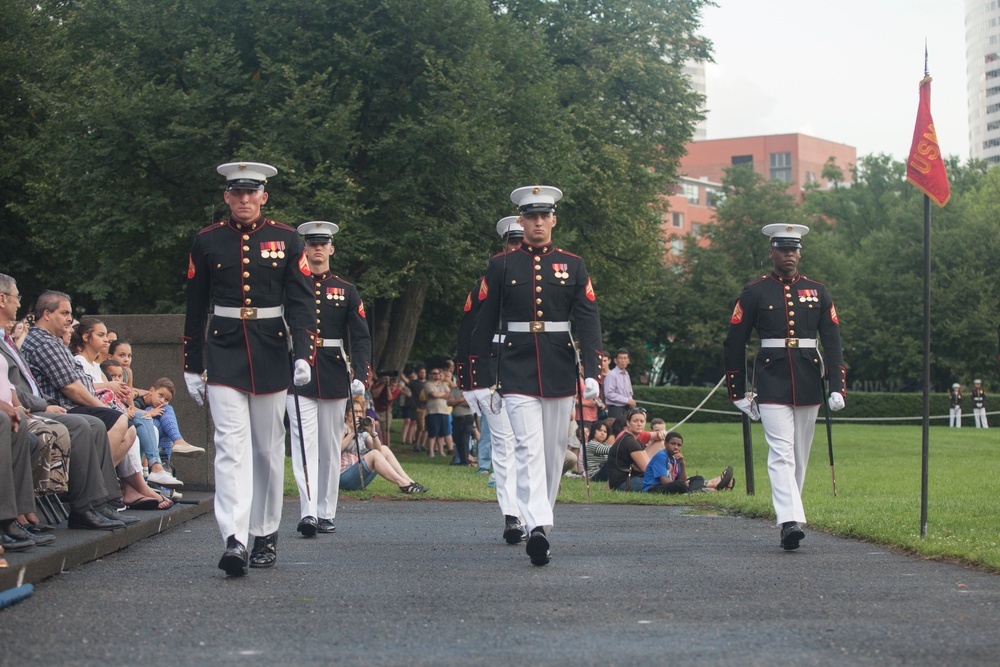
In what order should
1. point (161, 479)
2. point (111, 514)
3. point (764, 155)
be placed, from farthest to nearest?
point (764, 155) → point (161, 479) → point (111, 514)

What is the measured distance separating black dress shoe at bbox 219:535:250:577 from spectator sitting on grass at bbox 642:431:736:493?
393 inches

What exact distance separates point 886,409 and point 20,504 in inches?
2053

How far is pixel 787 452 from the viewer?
10719 millimetres

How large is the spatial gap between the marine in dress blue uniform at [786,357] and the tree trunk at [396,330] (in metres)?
22.9

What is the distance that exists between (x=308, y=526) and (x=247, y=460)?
2657mm

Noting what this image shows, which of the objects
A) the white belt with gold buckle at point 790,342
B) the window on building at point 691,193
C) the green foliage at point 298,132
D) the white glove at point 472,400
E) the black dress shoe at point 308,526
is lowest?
the black dress shoe at point 308,526

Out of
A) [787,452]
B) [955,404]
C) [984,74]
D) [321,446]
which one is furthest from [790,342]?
[984,74]

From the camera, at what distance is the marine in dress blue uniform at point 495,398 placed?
10.6 m

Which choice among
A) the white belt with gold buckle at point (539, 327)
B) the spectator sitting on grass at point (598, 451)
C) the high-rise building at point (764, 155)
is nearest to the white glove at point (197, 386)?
the white belt with gold buckle at point (539, 327)

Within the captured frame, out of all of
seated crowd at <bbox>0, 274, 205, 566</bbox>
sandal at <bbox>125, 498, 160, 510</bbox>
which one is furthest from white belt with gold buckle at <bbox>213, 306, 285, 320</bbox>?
sandal at <bbox>125, 498, 160, 510</bbox>

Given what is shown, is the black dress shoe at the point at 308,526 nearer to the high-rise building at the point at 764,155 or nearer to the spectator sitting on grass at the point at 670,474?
the spectator sitting on grass at the point at 670,474

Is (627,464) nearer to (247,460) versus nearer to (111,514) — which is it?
(111,514)

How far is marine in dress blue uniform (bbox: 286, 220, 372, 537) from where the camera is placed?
11828mm

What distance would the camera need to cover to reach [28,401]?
9.71m
